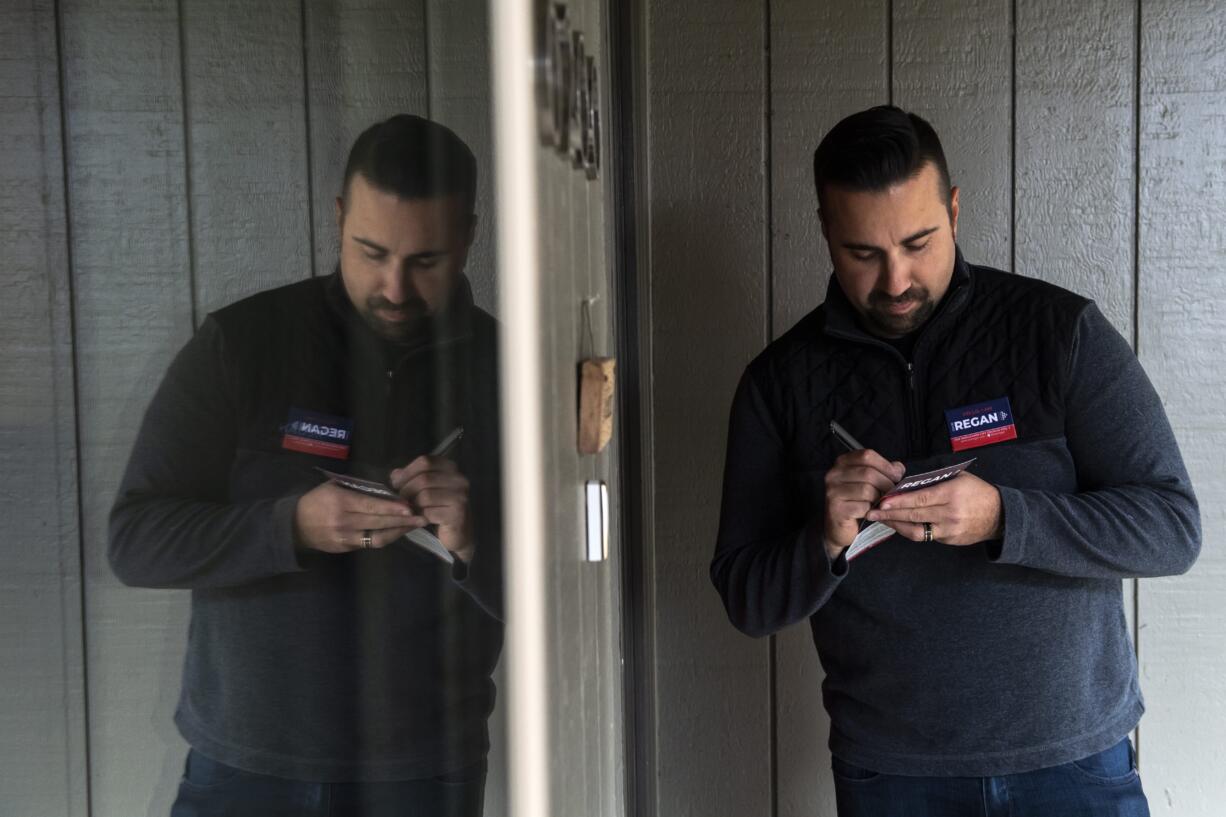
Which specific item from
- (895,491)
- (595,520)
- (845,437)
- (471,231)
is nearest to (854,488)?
(895,491)

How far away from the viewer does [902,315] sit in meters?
1.42

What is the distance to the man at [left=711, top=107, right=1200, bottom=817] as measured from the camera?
1308mm

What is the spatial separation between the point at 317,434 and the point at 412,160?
12 centimetres

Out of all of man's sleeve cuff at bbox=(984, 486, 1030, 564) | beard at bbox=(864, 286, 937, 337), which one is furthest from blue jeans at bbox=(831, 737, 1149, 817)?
beard at bbox=(864, 286, 937, 337)

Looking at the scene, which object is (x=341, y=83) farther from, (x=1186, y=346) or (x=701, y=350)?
(x=1186, y=346)

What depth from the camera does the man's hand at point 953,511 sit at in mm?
1257

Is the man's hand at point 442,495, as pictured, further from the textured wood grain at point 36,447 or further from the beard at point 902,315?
the beard at point 902,315

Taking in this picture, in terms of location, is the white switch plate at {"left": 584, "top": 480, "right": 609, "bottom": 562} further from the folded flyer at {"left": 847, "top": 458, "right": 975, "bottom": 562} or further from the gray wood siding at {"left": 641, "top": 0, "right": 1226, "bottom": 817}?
the gray wood siding at {"left": 641, "top": 0, "right": 1226, "bottom": 817}

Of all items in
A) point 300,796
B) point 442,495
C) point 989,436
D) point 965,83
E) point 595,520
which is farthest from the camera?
point 965,83

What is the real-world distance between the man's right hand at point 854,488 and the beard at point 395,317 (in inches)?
35.8

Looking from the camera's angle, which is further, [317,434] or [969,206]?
[969,206]

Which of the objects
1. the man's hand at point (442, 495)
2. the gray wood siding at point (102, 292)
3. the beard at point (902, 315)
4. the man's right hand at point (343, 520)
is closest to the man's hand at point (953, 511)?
the beard at point (902, 315)

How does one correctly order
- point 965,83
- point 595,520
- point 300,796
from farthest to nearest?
point 965,83 → point 595,520 → point 300,796

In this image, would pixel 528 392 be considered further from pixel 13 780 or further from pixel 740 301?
pixel 740 301
